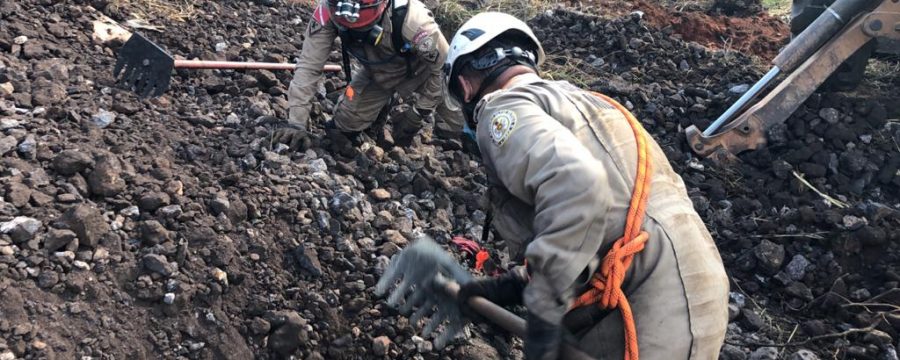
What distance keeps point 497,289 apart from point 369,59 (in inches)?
98.2

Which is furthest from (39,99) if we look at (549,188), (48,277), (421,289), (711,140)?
(711,140)

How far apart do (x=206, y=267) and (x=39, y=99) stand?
1.69m

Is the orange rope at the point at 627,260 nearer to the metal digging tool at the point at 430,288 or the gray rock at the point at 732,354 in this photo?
the metal digging tool at the point at 430,288

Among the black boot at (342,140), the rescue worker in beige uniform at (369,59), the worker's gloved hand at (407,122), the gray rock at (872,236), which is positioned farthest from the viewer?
the worker's gloved hand at (407,122)

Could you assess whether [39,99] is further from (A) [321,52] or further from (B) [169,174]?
(A) [321,52]

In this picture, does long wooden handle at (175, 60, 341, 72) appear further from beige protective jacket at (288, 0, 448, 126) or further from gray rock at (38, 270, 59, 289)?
gray rock at (38, 270, 59, 289)

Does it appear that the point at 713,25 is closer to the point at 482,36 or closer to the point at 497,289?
the point at 482,36

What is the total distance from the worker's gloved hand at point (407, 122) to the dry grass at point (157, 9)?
206cm

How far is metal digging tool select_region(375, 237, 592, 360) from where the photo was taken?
11.0 ft

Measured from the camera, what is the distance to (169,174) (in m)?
4.23

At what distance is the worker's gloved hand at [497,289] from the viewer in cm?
315

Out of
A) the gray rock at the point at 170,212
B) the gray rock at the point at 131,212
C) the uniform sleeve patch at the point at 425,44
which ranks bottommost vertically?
the gray rock at the point at 170,212

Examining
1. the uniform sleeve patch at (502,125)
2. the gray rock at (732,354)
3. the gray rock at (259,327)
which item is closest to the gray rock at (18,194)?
the gray rock at (259,327)

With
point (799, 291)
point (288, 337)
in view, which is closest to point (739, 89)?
point (799, 291)
